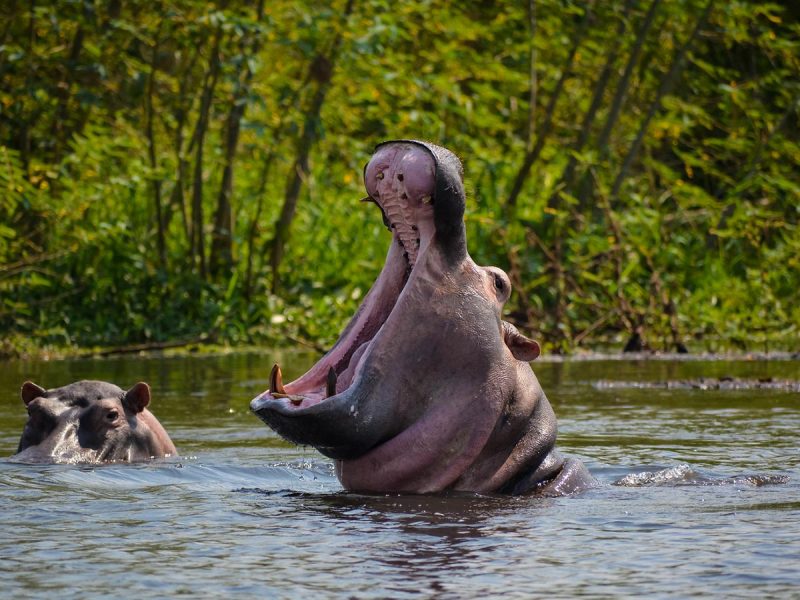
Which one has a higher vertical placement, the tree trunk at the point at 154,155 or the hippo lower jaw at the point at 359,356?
the tree trunk at the point at 154,155

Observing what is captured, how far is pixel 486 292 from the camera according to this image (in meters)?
4.77

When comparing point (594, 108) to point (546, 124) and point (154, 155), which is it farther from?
point (154, 155)

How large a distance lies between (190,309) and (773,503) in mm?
8282

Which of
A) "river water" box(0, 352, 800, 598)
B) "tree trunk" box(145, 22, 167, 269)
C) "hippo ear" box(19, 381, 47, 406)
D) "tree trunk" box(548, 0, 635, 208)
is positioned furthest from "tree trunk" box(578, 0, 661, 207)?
"hippo ear" box(19, 381, 47, 406)

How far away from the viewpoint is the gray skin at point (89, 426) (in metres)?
6.00

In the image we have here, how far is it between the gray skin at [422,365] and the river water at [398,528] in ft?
0.51

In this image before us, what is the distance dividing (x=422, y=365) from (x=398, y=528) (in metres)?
0.50

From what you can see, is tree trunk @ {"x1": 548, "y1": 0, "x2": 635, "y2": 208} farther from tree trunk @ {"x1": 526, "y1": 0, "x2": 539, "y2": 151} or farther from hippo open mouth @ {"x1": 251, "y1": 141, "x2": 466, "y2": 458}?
hippo open mouth @ {"x1": 251, "y1": 141, "x2": 466, "y2": 458}

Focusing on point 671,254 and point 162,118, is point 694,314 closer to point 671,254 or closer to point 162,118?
point 671,254

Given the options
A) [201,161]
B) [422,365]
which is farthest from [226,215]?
[422,365]

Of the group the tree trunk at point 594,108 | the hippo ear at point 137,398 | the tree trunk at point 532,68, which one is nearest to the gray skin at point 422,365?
the hippo ear at point 137,398

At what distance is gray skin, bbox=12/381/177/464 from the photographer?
6.00 metres

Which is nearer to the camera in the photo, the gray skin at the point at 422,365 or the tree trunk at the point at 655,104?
the gray skin at the point at 422,365

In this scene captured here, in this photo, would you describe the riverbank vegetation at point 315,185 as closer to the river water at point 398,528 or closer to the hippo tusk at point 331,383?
the river water at point 398,528
